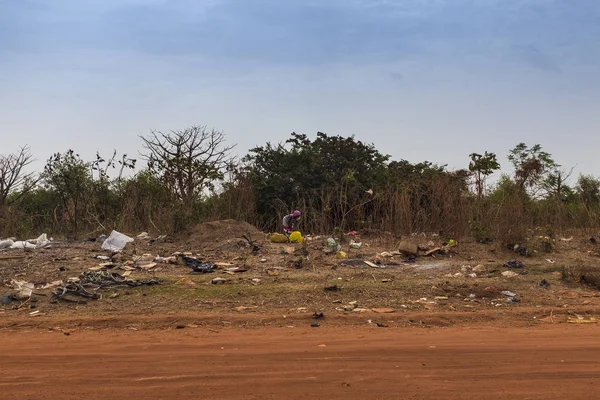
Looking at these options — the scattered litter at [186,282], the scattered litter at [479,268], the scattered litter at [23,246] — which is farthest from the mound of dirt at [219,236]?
the scattered litter at [479,268]

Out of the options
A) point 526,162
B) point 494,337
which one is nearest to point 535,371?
point 494,337

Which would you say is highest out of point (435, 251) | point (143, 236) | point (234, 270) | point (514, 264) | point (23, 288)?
point (143, 236)

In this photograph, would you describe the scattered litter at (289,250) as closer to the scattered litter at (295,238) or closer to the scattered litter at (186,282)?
the scattered litter at (295,238)

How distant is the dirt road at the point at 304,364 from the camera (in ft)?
10.9

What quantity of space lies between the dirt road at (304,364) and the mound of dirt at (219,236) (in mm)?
4879

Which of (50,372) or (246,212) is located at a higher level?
(246,212)

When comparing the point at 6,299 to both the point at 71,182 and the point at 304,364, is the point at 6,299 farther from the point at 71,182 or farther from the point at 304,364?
the point at 71,182

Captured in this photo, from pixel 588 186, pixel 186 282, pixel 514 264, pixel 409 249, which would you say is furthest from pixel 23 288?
pixel 588 186

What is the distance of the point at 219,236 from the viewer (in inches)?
415

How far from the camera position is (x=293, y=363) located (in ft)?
12.9

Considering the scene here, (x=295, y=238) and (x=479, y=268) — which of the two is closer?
(x=479, y=268)

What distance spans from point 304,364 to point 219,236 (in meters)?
6.86

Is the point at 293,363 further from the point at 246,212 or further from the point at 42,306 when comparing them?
the point at 246,212

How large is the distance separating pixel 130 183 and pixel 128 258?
5759mm
